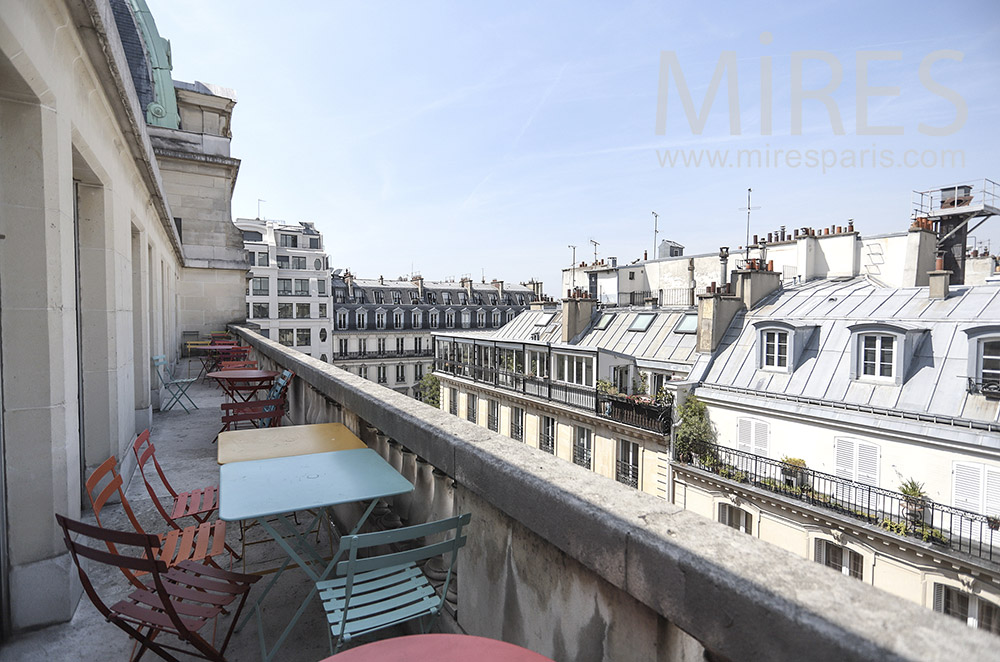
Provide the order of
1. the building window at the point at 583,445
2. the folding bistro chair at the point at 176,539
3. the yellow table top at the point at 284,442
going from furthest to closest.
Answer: the building window at the point at 583,445, the yellow table top at the point at 284,442, the folding bistro chair at the point at 176,539

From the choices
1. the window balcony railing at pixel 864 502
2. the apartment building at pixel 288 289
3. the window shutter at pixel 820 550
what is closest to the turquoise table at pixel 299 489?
the window balcony railing at pixel 864 502

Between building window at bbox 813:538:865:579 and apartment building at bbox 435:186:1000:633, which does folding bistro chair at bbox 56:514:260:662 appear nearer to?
apartment building at bbox 435:186:1000:633

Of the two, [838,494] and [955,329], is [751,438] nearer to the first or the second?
[838,494]

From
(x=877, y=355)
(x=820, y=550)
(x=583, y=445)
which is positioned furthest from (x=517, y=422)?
(x=877, y=355)

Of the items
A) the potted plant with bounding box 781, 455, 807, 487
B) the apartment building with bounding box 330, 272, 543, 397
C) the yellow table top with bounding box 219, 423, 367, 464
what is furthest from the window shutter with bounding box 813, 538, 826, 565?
the apartment building with bounding box 330, 272, 543, 397

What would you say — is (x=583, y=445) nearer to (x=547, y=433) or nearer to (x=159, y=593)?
(x=547, y=433)

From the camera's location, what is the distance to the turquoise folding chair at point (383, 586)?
2020mm

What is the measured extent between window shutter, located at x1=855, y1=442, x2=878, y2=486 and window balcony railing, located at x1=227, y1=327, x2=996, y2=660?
13704mm

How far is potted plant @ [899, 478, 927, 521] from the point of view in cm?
1155

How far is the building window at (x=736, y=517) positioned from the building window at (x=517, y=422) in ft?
33.9

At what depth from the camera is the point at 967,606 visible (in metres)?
10.8

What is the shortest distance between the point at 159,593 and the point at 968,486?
1481 cm

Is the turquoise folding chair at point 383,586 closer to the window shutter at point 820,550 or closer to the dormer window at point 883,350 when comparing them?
the window shutter at point 820,550

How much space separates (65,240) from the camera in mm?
2924
